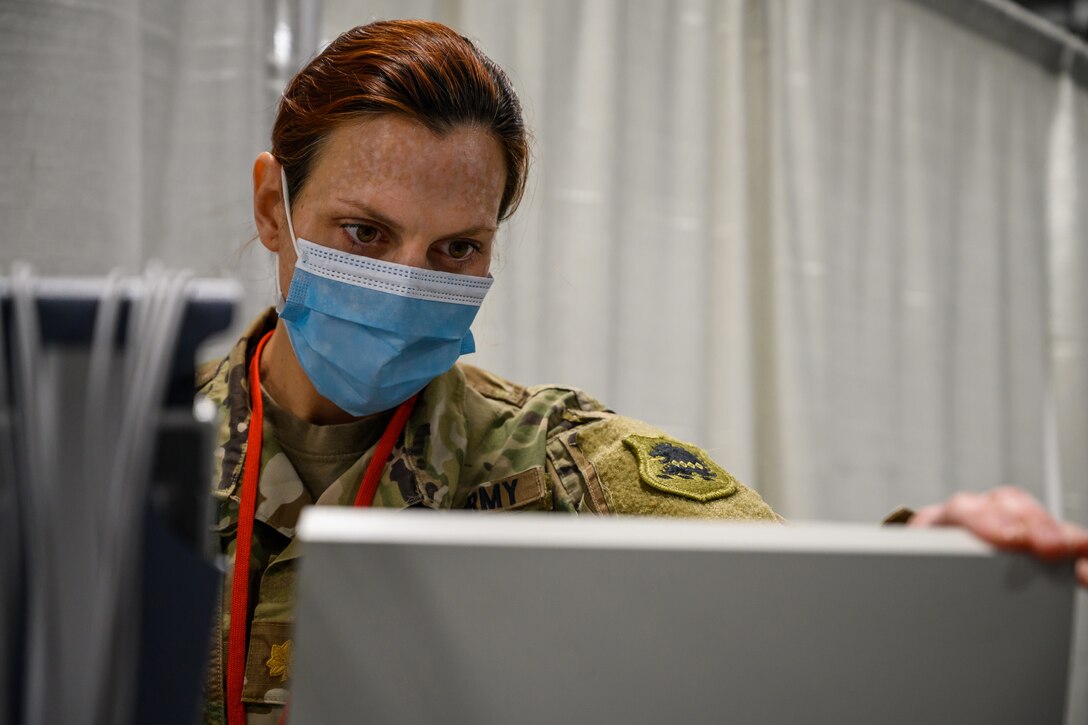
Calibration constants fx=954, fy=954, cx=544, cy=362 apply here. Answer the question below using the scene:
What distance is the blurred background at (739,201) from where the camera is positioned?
5.54 feet

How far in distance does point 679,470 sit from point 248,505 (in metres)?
0.52

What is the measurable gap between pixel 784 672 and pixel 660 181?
2.19 m

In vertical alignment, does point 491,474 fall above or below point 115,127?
below

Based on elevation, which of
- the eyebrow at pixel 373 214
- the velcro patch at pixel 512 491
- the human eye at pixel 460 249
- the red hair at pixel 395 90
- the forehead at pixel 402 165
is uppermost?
the red hair at pixel 395 90

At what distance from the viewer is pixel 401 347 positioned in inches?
43.6

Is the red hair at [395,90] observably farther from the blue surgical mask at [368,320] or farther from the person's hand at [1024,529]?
the person's hand at [1024,529]

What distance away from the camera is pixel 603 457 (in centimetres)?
125

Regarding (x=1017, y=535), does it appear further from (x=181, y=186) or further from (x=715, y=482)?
(x=181, y=186)

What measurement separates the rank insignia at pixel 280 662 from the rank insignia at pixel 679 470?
47 cm

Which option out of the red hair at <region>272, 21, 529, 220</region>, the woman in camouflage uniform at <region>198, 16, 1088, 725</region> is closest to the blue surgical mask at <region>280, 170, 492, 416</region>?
the woman in camouflage uniform at <region>198, 16, 1088, 725</region>

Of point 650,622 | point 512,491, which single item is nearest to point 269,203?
point 512,491

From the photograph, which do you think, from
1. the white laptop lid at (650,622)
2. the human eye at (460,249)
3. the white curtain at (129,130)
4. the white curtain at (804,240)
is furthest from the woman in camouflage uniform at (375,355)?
the white curtain at (804,240)

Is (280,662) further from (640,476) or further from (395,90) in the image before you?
(395,90)

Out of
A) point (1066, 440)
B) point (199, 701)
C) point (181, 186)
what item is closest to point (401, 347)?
point (199, 701)
